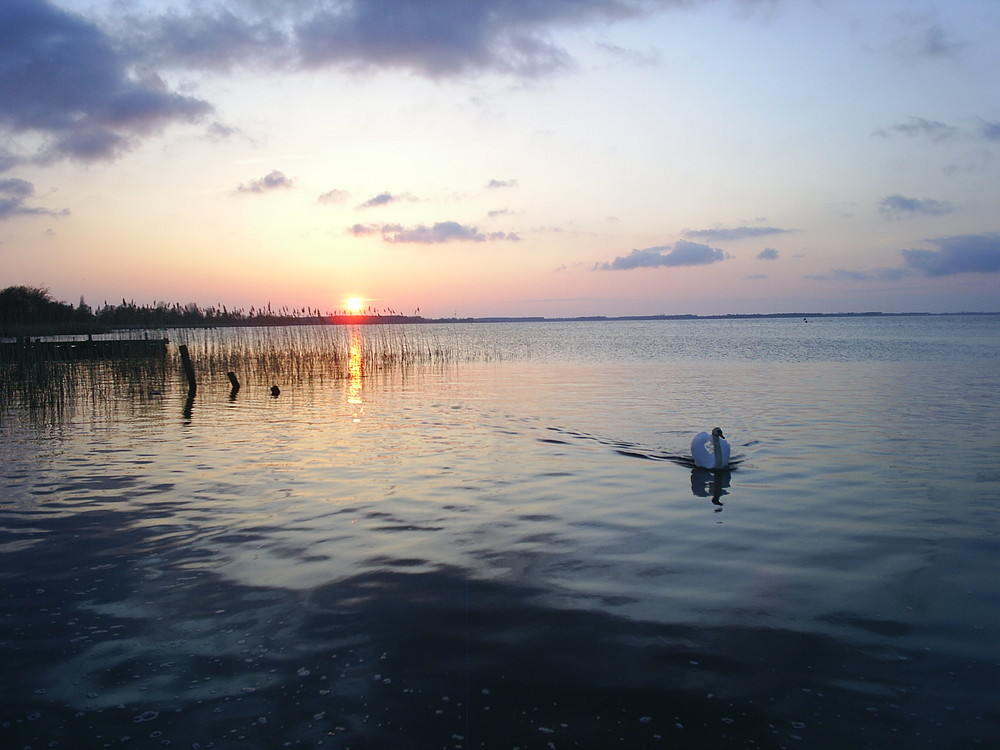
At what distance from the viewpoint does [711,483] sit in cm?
1220

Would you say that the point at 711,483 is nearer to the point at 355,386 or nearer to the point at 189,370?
the point at 355,386

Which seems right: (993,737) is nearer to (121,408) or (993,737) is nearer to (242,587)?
(242,587)

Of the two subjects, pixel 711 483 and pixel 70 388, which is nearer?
pixel 711 483

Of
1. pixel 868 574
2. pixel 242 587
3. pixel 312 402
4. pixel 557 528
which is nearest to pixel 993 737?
pixel 868 574

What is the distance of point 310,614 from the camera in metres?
6.75

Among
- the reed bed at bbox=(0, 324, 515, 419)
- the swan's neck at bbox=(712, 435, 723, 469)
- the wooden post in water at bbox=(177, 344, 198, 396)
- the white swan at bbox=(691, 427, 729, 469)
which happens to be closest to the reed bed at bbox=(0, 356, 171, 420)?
the reed bed at bbox=(0, 324, 515, 419)

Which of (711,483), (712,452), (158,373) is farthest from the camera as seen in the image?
(158,373)

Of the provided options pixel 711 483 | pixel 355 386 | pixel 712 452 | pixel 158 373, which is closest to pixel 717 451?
pixel 712 452

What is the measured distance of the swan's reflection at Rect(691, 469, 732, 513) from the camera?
11.4m

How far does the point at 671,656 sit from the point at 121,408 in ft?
69.4

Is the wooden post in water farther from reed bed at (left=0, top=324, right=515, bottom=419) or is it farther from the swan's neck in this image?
the swan's neck

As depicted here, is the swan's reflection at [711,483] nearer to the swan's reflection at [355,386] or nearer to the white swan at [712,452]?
the white swan at [712,452]

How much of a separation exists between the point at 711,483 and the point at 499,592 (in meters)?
6.14

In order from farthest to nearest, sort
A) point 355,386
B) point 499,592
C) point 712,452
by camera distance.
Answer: point 355,386, point 712,452, point 499,592
